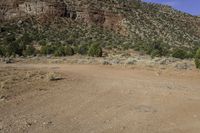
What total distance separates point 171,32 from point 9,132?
64.3 metres

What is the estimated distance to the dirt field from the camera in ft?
31.7

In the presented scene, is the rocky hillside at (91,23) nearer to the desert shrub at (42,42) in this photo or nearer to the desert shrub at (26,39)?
the desert shrub at (26,39)

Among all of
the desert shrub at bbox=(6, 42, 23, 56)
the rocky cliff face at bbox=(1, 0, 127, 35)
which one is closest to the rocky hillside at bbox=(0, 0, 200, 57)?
the rocky cliff face at bbox=(1, 0, 127, 35)

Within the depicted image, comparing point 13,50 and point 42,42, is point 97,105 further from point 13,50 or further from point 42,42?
point 42,42

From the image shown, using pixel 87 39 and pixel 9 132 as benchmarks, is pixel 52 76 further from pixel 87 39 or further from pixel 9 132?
pixel 87 39

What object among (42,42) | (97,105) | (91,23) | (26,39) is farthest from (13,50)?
(97,105)

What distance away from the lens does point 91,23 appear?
7112 cm

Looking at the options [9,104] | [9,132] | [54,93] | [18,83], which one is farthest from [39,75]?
[9,132]

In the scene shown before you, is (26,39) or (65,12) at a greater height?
(65,12)

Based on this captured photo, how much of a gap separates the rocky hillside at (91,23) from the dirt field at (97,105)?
141ft

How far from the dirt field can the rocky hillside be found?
43063mm

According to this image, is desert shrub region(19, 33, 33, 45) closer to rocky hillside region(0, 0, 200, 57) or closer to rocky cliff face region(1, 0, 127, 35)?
rocky hillside region(0, 0, 200, 57)

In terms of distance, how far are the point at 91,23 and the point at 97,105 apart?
196 feet

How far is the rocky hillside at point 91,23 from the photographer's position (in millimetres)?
63281
